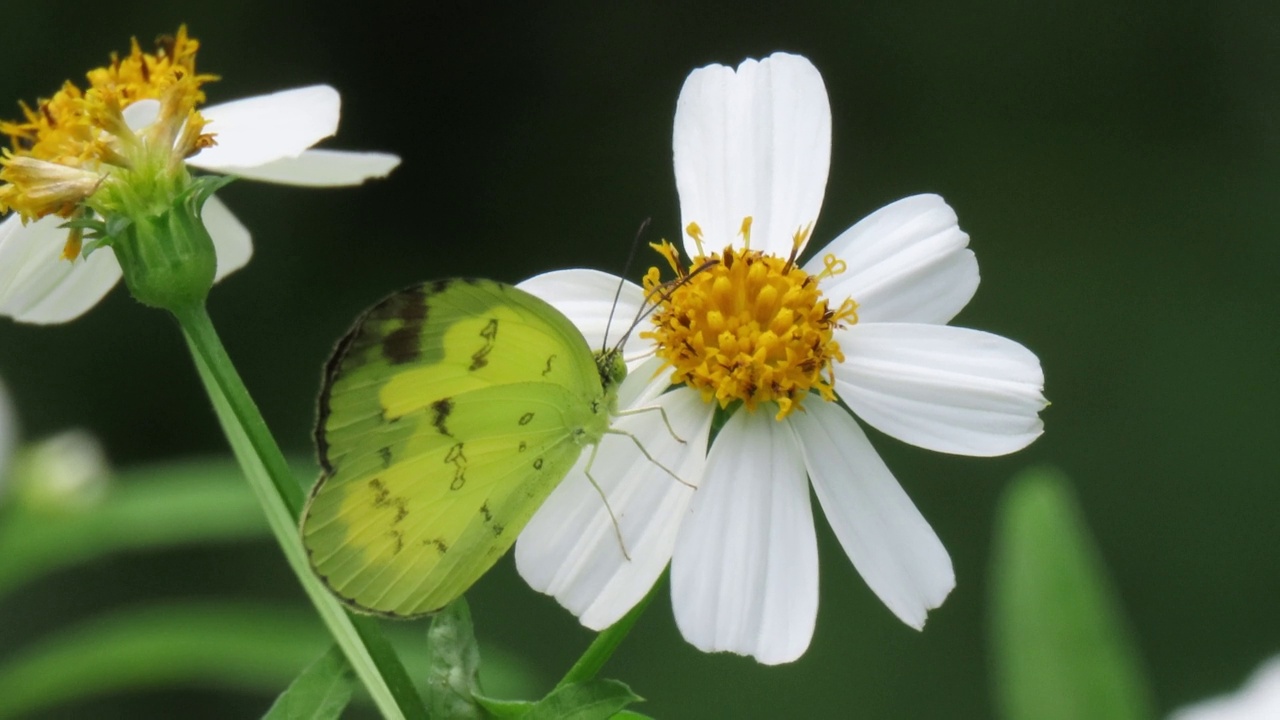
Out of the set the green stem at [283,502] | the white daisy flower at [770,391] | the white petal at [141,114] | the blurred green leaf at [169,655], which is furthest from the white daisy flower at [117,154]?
the blurred green leaf at [169,655]

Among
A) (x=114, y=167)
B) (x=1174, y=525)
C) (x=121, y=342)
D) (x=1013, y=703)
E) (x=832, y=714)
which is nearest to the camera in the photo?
(x=114, y=167)

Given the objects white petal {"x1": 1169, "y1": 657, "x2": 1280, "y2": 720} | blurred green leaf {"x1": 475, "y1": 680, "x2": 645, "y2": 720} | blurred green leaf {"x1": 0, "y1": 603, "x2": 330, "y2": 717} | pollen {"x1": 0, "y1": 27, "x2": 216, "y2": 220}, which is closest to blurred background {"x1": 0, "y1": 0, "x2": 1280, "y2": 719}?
blurred green leaf {"x1": 0, "y1": 603, "x2": 330, "y2": 717}

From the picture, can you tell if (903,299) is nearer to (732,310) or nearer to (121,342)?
(732,310)

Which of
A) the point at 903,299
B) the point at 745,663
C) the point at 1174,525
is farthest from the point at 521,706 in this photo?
the point at 1174,525

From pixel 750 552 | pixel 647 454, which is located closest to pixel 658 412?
pixel 647 454

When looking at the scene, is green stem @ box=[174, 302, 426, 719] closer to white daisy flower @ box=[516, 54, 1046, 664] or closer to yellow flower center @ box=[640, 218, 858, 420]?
white daisy flower @ box=[516, 54, 1046, 664]

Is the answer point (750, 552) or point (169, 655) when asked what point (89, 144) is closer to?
point (750, 552)
